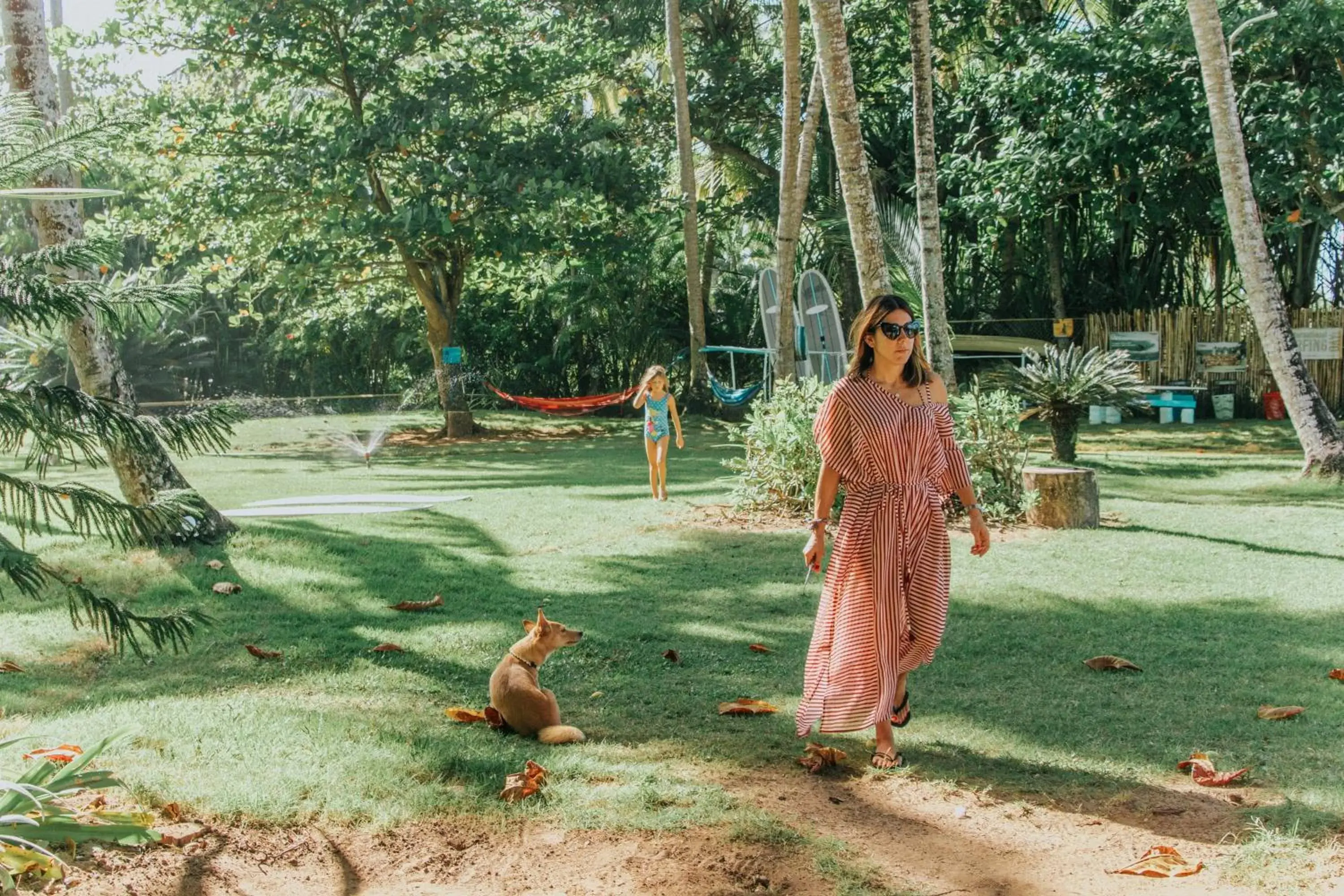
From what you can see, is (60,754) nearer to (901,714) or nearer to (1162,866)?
(901,714)

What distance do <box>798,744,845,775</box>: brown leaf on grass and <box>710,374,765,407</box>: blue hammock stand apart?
14.5m

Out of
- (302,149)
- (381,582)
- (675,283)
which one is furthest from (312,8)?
(381,582)

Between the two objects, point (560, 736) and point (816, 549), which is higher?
point (816, 549)

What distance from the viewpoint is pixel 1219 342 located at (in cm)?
2214

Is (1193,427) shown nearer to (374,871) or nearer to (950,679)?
(950,679)

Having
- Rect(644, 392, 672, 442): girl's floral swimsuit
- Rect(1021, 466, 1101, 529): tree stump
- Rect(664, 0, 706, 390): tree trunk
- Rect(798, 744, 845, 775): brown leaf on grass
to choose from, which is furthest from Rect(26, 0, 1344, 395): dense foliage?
Result: Rect(798, 744, 845, 775): brown leaf on grass

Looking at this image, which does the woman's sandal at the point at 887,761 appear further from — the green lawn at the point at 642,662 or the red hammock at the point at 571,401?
the red hammock at the point at 571,401

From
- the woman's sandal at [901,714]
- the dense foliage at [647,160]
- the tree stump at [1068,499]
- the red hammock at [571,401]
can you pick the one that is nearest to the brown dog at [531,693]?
the woman's sandal at [901,714]

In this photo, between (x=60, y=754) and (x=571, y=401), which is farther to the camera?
(x=571, y=401)

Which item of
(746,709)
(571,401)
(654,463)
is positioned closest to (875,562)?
(746,709)

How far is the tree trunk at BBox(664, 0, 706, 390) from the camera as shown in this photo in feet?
68.1

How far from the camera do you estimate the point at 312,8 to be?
19016 mm

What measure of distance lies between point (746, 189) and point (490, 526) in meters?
16.3

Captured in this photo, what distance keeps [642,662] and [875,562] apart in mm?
1997
